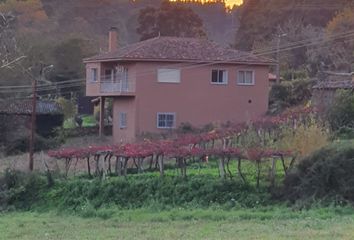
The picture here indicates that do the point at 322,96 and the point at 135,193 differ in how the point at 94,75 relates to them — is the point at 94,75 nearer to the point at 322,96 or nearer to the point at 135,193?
the point at 322,96

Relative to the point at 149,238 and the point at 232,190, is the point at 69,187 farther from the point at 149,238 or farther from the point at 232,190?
the point at 149,238

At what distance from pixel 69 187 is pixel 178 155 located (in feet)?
12.5

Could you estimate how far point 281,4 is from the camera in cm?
8450

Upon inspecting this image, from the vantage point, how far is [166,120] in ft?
163

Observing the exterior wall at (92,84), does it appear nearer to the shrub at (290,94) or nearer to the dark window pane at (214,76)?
the dark window pane at (214,76)

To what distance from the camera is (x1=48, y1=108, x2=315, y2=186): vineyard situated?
2548 centimetres

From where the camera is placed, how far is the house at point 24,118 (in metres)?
48.5

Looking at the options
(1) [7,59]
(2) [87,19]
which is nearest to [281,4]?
(2) [87,19]

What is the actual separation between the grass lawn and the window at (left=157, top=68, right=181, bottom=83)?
25.6 metres

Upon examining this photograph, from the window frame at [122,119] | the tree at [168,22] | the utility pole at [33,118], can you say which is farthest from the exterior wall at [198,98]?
the tree at [168,22]

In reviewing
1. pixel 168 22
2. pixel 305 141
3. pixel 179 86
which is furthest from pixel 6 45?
pixel 168 22

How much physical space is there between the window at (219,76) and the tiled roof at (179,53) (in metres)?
0.81

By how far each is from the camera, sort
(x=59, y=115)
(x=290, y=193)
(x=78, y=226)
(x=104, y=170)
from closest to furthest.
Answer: (x=78, y=226) < (x=290, y=193) < (x=104, y=170) < (x=59, y=115)

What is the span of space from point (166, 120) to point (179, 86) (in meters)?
2.25
